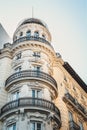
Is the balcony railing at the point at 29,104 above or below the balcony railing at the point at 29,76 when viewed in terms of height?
below

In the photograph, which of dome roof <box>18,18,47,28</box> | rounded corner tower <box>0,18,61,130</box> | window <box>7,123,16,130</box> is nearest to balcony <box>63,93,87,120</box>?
rounded corner tower <box>0,18,61,130</box>

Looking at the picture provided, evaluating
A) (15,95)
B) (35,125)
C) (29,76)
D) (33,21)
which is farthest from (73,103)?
(33,21)

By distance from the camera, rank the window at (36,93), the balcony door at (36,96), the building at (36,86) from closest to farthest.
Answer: the building at (36,86) < the balcony door at (36,96) < the window at (36,93)

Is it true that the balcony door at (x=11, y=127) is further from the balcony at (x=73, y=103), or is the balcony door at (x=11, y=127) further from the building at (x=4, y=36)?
the building at (x=4, y=36)

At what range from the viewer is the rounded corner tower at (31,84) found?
3009 cm

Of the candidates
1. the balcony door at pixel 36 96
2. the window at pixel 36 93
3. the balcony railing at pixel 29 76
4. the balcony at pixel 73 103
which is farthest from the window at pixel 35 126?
the balcony at pixel 73 103

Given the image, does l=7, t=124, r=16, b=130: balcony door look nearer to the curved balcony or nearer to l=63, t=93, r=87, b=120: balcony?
the curved balcony

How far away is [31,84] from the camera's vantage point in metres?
33.4

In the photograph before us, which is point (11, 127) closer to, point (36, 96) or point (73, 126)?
point (36, 96)

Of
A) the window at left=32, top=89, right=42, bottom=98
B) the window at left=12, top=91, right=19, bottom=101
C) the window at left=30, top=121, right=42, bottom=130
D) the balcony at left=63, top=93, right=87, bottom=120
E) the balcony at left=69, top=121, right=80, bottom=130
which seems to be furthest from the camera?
the balcony at left=63, top=93, right=87, bottom=120

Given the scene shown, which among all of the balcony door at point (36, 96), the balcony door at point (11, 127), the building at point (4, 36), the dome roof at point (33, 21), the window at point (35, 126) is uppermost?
the building at point (4, 36)

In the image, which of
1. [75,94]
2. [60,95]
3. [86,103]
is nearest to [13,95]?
[60,95]

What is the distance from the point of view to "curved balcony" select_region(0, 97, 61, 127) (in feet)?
99.6

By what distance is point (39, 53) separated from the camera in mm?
38375
